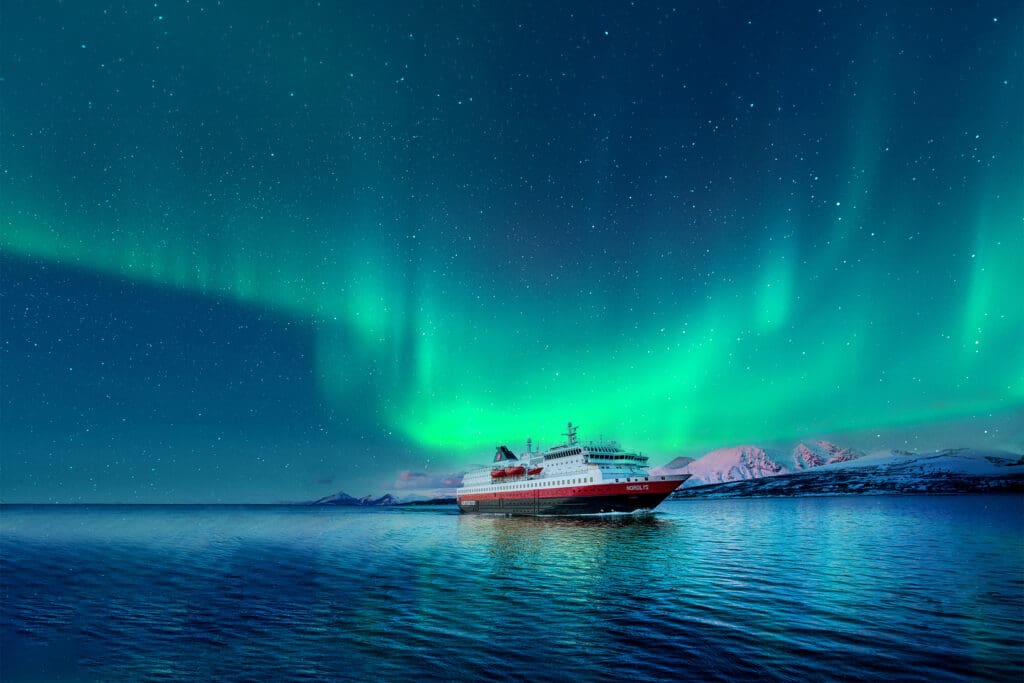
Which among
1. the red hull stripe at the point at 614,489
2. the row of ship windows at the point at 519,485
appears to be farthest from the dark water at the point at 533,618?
the row of ship windows at the point at 519,485

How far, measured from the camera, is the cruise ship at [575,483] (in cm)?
8056

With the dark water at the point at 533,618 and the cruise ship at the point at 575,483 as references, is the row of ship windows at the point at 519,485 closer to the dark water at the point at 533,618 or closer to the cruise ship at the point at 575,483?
the cruise ship at the point at 575,483

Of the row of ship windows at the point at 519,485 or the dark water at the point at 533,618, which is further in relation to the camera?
Answer: the row of ship windows at the point at 519,485

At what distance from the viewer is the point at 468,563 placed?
3694cm

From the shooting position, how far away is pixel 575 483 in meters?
85.4

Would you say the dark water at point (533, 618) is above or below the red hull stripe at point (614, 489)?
below

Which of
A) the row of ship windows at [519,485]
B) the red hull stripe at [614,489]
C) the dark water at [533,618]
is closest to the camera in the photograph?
the dark water at [533,618]

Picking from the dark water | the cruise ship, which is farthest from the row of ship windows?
the dark water

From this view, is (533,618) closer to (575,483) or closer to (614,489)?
(614,489)

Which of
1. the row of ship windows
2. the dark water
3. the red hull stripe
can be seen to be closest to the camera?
the dark water

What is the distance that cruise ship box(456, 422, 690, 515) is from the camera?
3172 inches

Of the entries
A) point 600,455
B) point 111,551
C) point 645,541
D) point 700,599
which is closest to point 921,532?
point 645,541

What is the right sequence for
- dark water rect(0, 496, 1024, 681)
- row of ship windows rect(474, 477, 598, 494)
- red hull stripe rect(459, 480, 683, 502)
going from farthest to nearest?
row of ship windows rect(474, 477, 598, 494) < red hull stripe rect(459, 480, 683, 502) < dark water rect(0, 496, 1024, 681)

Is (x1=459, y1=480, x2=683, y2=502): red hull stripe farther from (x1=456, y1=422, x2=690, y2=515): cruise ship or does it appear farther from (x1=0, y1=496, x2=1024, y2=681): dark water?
(x1=0, y1=496, x2=1024, y2=681): dark water
